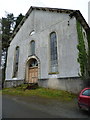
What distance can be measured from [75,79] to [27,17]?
13.0m

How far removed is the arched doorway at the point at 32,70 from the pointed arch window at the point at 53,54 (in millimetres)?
2454

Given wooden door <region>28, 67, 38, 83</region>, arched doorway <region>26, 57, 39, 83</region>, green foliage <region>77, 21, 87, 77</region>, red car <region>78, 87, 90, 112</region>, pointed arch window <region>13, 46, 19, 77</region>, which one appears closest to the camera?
red car <region>78, 87, 90, 112</region>

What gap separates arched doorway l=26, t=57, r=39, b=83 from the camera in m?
14.2

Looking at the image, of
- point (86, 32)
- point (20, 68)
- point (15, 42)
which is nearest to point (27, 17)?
point (15, 42)

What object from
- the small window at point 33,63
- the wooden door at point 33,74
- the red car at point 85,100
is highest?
the small window at point 33,63

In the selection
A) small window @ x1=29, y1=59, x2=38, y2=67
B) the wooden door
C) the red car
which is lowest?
the red car

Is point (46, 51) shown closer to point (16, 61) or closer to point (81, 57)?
point (81, 57)

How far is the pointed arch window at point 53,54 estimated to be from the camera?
1230 cm

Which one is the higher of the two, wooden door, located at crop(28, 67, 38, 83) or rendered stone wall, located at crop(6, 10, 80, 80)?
rendered stone wall, located at crop(6, 10, 80, 80)

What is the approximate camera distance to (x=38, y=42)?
14.5 metres

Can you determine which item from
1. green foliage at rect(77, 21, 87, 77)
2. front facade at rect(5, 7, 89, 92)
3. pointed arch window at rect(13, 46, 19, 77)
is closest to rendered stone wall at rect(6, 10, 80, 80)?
front facade at rect(5, 7, 89, 92)

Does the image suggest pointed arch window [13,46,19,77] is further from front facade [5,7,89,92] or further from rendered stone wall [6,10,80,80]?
rendered stone wall [6,10,80,80]

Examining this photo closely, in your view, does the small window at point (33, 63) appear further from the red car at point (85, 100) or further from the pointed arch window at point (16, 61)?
the red car at point (85, 100)

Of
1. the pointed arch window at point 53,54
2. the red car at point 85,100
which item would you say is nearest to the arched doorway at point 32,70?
the pointed arch window at point 53,54
